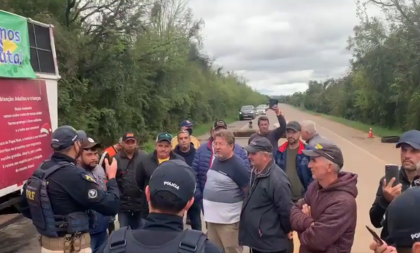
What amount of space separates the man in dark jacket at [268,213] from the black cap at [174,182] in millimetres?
1994

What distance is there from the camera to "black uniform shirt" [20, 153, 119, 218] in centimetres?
365

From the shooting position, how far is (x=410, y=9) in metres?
26.0

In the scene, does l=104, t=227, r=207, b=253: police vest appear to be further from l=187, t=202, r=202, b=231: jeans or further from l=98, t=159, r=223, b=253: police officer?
l=187, t=202, r=202, b=231: jeans

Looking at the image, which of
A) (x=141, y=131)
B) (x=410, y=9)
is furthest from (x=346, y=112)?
(x=141, y=131)

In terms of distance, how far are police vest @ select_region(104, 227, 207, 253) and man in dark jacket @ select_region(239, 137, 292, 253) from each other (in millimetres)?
2100

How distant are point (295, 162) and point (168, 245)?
12.8 feet

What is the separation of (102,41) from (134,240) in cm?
1656

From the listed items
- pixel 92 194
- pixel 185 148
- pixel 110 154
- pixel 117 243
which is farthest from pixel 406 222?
pixel 185 148

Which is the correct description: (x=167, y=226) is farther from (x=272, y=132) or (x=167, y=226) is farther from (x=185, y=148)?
(x=272, y=132)

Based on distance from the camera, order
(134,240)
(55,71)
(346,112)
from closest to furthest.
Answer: (134,240), (55,71), (346,112)

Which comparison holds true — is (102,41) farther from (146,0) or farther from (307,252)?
(307,252)

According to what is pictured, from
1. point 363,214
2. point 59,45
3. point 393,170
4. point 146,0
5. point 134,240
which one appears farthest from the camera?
point 146,0

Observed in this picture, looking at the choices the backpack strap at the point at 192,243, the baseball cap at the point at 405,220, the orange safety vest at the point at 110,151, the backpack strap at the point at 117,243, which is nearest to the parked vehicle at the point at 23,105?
the orange safety vest at the point at 110,151

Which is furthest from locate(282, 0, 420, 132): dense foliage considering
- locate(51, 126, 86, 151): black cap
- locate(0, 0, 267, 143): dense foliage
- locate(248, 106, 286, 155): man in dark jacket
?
locate(51, 126, 86, 151): black cap
